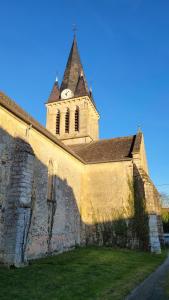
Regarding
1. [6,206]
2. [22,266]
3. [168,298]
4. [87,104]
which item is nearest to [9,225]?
[6,206]

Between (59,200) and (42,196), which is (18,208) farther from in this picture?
(59,200)

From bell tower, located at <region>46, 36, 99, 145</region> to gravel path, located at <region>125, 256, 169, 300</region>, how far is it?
1947cm

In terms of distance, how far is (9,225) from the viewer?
10180 mm

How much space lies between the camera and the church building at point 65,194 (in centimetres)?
1062

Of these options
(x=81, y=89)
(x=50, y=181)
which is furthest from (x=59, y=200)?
(x=81, y=89)

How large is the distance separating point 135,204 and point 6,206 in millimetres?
9401

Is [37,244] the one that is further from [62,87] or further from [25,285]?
[62,87]

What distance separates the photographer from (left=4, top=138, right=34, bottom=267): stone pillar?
9.88 metres

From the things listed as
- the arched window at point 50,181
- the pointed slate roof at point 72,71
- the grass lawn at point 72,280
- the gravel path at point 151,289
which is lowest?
the gravel path at point 151,289

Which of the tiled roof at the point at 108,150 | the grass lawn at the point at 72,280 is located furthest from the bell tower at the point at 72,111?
the grass lawn at the point at 72,280

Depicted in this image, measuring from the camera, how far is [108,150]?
2091 centimetres

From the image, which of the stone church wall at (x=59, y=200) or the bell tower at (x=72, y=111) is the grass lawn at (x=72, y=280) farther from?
the bell tower at (x=72, y=111)

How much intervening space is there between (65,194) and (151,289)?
368 inches

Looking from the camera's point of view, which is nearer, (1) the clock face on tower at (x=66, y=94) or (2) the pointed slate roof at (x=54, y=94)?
(1) the clock face on tower at (x=66, y=94)
